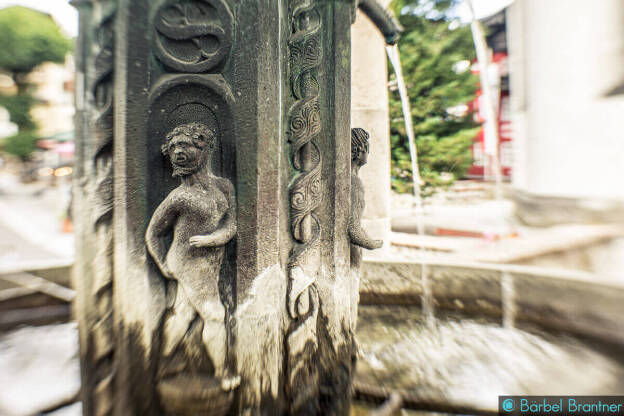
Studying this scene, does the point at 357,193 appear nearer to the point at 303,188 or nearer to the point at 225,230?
the point at 303,188

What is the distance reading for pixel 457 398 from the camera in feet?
6.80

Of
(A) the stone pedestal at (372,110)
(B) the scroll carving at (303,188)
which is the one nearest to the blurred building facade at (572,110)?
(A) the stone pedestal at (372,110)

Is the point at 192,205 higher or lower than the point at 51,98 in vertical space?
lower

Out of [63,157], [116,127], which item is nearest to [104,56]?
[116,127]

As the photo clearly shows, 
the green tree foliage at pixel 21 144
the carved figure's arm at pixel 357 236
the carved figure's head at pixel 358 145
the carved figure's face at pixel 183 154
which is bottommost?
the carved figure's arm at pixel 357 236

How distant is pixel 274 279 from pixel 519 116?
37.2 ft

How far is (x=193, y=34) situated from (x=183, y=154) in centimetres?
58

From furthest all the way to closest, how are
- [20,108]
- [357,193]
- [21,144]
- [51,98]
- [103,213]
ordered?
[51,98] < [20,108] < [21,144] < [357,193] < [103,213]

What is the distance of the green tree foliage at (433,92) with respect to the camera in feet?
23.6

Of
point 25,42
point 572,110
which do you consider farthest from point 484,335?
point 25,42

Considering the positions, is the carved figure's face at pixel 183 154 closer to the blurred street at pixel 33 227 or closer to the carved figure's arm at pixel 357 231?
the carved figure's arm at pixel 357 231

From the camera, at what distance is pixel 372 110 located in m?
4.66

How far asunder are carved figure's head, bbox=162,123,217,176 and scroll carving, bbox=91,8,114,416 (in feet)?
1.07

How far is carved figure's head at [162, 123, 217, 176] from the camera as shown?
5.22 feet
